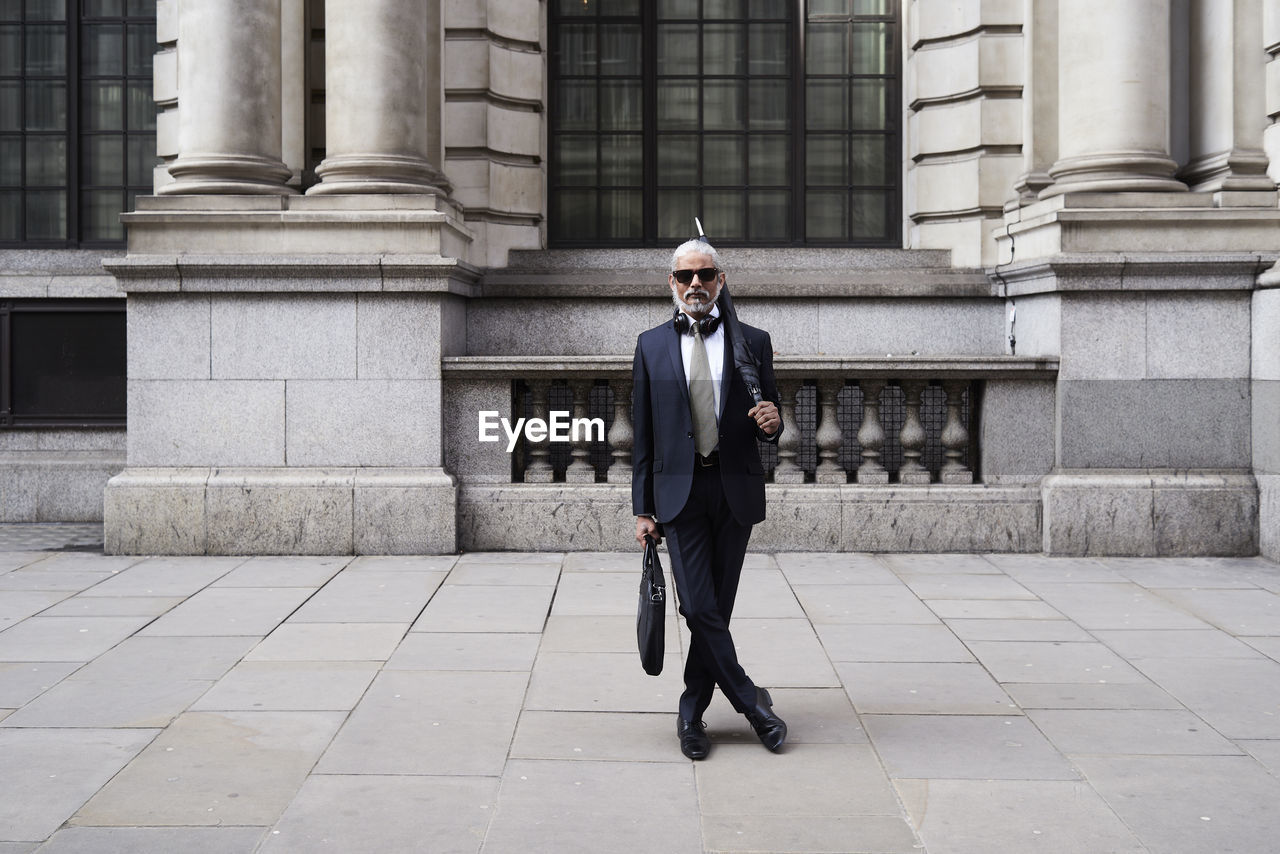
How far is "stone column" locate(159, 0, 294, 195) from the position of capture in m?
11.6

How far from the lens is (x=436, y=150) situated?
13289 mm

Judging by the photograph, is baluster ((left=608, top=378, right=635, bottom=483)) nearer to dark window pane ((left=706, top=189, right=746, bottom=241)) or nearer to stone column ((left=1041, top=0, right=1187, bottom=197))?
dark window pane ((left=706, top=189, right=746, bottom=241))

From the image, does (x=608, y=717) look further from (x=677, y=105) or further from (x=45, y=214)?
(x=45, y=214)

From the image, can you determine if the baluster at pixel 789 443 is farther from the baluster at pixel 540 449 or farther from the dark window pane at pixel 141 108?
the dark window pane at pixel 141 108

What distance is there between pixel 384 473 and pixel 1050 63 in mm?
7581

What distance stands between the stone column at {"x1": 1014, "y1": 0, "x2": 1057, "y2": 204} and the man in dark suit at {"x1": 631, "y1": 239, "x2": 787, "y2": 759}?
26.8ft

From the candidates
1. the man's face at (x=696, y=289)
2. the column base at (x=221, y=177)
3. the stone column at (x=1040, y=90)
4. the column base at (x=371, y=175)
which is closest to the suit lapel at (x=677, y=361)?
the man's face at (x=696, y=289)

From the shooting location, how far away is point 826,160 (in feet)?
47.9

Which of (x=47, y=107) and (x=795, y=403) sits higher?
(x=47, y=107)

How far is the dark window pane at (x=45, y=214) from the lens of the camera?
46.9ft

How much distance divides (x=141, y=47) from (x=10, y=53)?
1.37 m

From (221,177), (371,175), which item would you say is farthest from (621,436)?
(221,177)

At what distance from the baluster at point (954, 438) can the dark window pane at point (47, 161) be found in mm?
9509

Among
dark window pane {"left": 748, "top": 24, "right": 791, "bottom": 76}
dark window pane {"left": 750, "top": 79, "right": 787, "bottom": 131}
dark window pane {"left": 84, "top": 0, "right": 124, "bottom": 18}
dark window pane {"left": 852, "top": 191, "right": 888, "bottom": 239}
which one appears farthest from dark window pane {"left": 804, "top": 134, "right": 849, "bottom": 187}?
dark window pane {"left": 84, "top": 0, "right": 124, "bottom": 18}
